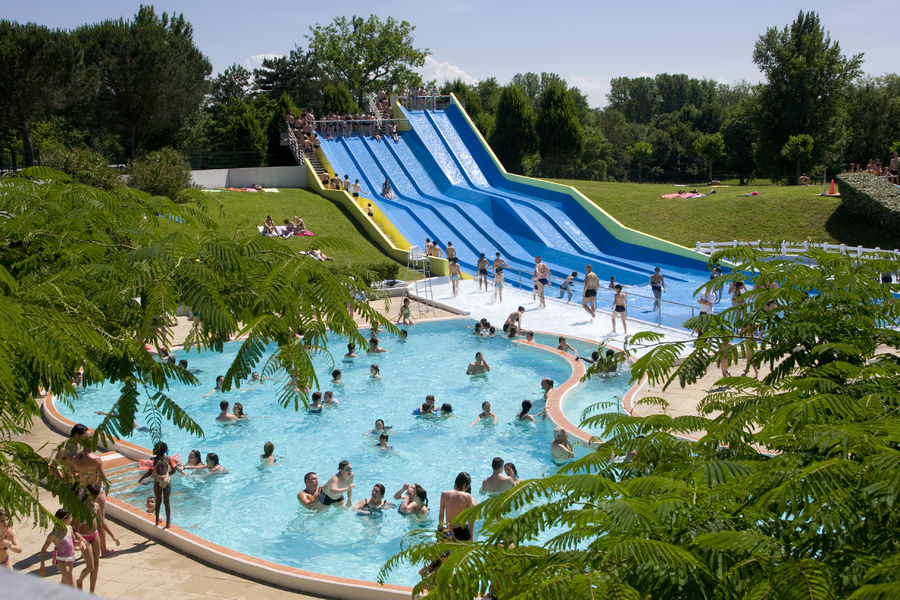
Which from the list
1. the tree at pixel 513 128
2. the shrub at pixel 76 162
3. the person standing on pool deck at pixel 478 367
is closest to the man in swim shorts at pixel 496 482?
the person standing on pool deck at pixel 478 367

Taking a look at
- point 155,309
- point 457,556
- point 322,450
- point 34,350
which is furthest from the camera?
point 322,450

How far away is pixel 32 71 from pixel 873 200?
109 feet

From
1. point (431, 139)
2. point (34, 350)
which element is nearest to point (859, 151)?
point (431, 139)

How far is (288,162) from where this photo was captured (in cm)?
A: 3897

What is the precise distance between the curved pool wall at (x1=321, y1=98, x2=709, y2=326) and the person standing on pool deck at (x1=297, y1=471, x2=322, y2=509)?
1176 cm

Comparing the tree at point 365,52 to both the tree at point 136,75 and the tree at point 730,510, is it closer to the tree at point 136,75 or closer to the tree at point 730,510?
the tree at point 136,75

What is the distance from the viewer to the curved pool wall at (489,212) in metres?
28.1

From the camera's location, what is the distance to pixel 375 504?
37.0ft

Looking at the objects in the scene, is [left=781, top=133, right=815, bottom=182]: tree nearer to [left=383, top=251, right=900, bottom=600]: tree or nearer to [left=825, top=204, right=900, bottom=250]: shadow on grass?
[left=825, top=204, right=900, bottom=250]: shadow on grass

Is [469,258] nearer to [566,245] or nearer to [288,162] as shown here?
[566,245]

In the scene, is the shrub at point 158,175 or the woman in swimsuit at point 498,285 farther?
the shrub at point 158,175

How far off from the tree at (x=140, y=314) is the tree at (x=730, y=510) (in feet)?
6.81

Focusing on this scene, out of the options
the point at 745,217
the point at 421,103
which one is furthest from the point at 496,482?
the point at 421,103

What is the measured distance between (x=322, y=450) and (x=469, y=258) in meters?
16.5
